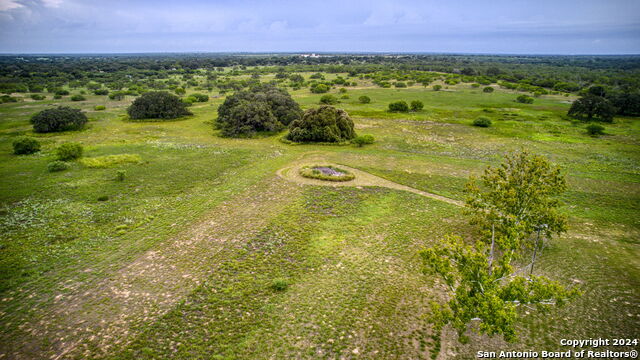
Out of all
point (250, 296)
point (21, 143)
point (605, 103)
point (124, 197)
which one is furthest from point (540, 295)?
point (605, 103)

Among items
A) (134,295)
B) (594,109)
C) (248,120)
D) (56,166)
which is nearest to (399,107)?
(248,120)

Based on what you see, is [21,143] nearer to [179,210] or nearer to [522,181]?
[179,210]

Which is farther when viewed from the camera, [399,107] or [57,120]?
[399,107]

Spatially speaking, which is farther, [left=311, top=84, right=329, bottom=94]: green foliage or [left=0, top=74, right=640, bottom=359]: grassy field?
[left=311, top=84, right=329, bottom=94]: green foliage

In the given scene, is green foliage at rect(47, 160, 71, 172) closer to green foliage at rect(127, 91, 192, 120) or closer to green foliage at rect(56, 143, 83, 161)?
green foliage at rect(56, 143, 83, 161)

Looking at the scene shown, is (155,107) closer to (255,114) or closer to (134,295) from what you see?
(255,114)

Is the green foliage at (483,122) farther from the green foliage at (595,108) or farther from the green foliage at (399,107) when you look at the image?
the green foliage at (595,108)

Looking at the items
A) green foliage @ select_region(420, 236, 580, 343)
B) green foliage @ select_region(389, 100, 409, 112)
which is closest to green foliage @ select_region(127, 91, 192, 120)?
green foliage @ select_region(389, 100, 409, 112)
